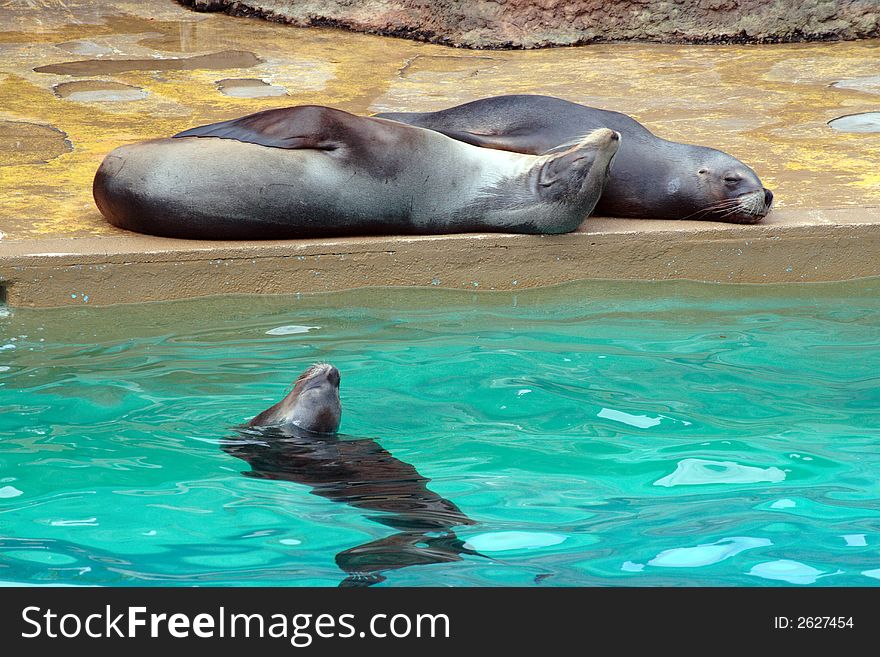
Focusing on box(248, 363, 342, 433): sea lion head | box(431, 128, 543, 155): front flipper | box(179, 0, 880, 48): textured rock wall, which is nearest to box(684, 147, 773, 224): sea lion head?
box(431, 128, 543, 155): front flipper

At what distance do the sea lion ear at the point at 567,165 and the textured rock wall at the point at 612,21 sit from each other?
16.6ft

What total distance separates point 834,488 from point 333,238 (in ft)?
8.39

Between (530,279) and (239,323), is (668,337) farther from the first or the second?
(239,323)

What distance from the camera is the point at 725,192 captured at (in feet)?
17.9

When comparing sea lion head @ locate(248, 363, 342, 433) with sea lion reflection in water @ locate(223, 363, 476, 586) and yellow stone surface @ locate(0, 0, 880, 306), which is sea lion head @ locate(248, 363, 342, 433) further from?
yellow stone surface @ locate(0, 0, 880, 306)

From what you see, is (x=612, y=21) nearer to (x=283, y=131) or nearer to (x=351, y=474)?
(x=283, y=131)

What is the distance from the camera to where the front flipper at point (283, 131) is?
5.23 metres

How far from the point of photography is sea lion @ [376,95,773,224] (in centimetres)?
548

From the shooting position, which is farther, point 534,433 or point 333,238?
point 333,238

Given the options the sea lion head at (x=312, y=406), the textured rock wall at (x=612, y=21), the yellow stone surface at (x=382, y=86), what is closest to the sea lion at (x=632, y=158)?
the yellow stone surface at (x=382, y=86)

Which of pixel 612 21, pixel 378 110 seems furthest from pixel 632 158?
pixel 612 21

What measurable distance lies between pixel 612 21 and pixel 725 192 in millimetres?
5352
